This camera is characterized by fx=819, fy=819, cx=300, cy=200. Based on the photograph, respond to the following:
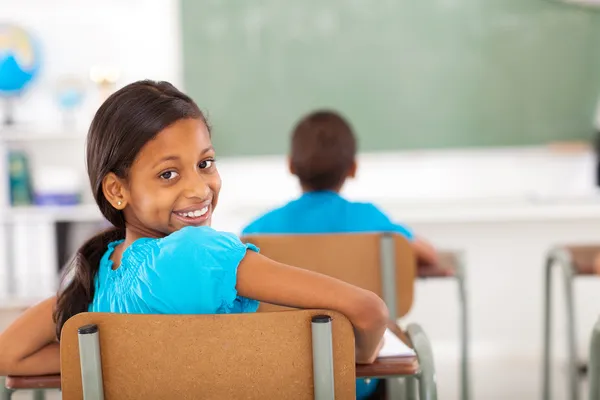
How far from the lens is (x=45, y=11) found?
4.18m

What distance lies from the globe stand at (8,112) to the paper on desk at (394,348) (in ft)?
9.83

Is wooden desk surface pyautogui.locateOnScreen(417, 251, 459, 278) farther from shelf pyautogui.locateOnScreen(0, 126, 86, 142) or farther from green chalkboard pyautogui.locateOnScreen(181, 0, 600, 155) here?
shelf pyautogui.locateOnScreen(0, 126, 86, 142)

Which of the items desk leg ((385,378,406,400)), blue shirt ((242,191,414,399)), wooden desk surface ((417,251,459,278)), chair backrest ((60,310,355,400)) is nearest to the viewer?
chair backrest ((60,310,355,400))

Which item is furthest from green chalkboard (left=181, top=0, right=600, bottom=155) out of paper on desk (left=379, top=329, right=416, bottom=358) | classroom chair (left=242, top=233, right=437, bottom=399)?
paper on desk (left=379, top=329, right=416, bottom=358)

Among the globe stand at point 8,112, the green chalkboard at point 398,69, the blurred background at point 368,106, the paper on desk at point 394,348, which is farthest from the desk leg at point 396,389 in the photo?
the globe stand at point 8,112

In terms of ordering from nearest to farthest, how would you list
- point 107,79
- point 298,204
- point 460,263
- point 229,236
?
point 229,236 → point 298,204 → point 460,263 → point 107,79

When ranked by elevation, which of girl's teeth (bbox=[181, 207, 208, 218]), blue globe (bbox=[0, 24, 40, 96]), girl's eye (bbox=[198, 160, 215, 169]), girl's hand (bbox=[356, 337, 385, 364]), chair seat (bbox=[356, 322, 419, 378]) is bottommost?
chair seat (bbox=[356, 322, 419, 378])

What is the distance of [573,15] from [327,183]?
2275 mm

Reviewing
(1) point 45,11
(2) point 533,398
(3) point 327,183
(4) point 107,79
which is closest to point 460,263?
(3) point 327,183

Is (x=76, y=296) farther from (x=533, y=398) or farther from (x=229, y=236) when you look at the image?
(x=533, y=398)

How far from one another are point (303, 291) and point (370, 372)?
255mm

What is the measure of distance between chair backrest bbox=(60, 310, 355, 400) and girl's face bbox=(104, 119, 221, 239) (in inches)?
10.0

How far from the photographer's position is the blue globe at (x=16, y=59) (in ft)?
12.9

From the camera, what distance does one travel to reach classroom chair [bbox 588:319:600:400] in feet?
5.86
